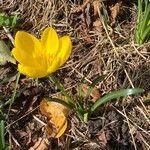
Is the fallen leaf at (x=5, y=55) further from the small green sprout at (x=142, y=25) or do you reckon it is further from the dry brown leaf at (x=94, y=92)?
the small green sprout at (x=142, y=25)

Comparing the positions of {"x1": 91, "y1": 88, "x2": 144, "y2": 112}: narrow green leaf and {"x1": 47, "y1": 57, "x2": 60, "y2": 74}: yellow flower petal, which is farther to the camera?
{"x1": 91, "y1": 88, "x2": 144, "y2": 112}: narrow green leaf

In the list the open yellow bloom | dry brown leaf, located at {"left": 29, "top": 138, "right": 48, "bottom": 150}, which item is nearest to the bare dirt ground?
dry brown leaf, located at {"left": 29, "top": 138, "right": 48, "bottom": 150}

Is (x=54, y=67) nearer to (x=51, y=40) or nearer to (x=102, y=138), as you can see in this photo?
(x=51, y=40)

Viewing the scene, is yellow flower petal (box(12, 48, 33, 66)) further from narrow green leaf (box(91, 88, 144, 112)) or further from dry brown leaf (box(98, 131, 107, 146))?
dry brown leaf (box(98, 131, 107, 146))

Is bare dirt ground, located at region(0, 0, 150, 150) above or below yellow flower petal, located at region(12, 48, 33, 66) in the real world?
below

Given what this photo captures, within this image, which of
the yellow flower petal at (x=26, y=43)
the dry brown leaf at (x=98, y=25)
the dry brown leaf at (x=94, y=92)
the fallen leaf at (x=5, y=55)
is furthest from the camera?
the dry brown leaf at (x=98, y=25)

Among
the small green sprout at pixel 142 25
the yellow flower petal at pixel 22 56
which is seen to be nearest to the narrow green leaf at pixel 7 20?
the yellow flower petal at pixel 22 56
